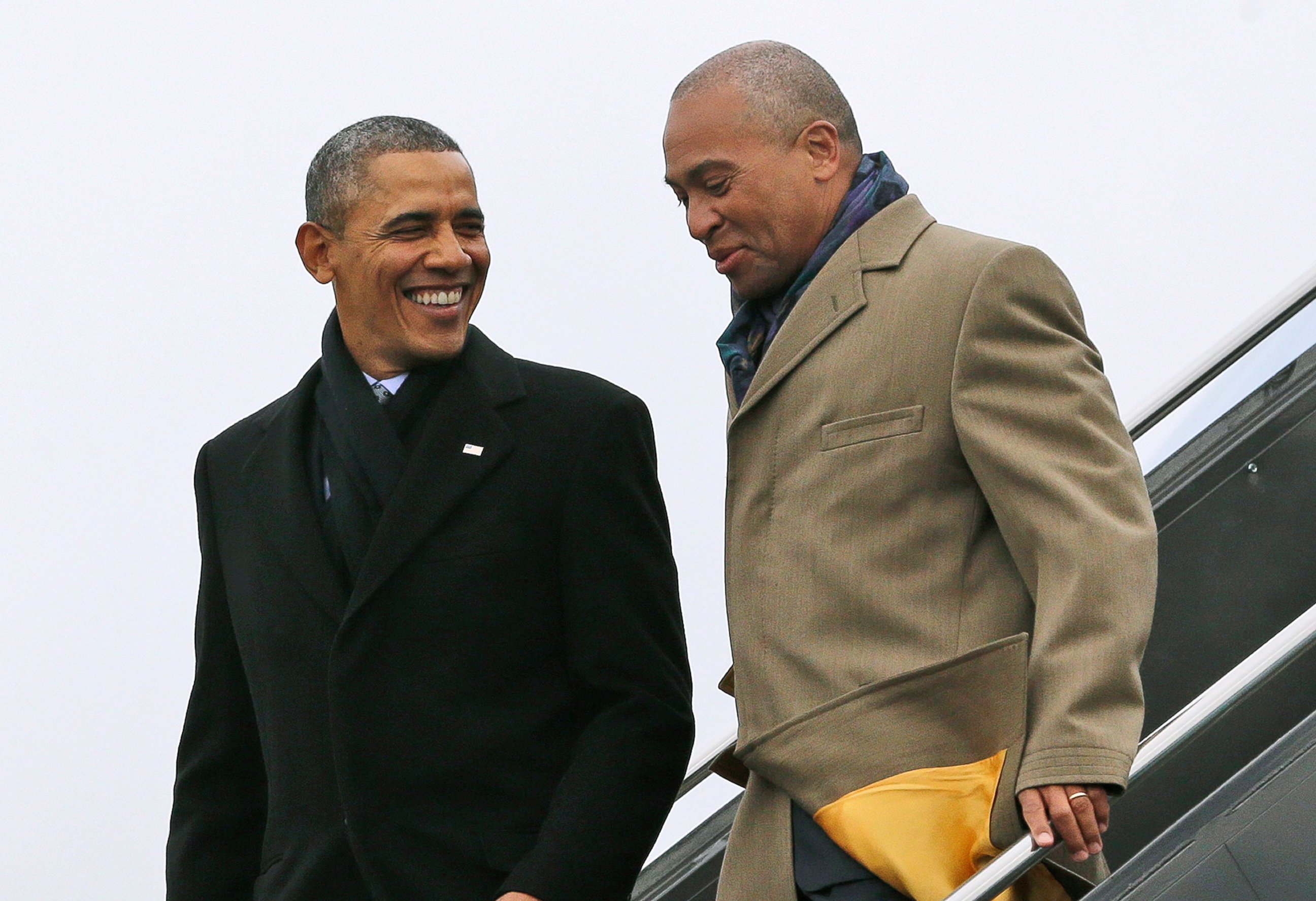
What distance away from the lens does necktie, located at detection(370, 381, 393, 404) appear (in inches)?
106

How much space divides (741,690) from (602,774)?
10.5 inches

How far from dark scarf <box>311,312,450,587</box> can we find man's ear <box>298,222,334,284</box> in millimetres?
100

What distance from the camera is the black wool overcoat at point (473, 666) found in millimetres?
2482

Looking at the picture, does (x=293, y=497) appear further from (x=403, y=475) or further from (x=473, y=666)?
(x=473, y=666)

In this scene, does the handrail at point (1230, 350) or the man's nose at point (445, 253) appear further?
the handrail at point (1230, 350)

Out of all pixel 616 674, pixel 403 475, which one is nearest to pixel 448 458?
pixel 403 475

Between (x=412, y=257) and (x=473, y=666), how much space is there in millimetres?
624

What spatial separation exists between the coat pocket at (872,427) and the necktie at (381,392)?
0.76 metres

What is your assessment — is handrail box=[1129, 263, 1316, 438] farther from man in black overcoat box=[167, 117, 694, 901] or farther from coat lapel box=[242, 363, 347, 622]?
coat lapel box=[242, 363, 347, 622]

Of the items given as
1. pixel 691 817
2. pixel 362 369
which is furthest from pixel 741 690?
pixel 691 817

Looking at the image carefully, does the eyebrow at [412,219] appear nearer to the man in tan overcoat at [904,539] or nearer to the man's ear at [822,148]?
the man in tan overcoat at [904,539]

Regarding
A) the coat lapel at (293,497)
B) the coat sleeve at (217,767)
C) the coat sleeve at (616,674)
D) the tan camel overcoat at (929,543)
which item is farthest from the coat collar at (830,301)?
the coat sleeve at (217,767)

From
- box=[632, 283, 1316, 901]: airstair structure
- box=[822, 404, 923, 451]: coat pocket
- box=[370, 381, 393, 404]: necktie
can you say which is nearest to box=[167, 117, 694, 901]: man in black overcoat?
box=[370, 381, 393, 404]: necktie

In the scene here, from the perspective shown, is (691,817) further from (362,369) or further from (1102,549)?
(1102,549)
